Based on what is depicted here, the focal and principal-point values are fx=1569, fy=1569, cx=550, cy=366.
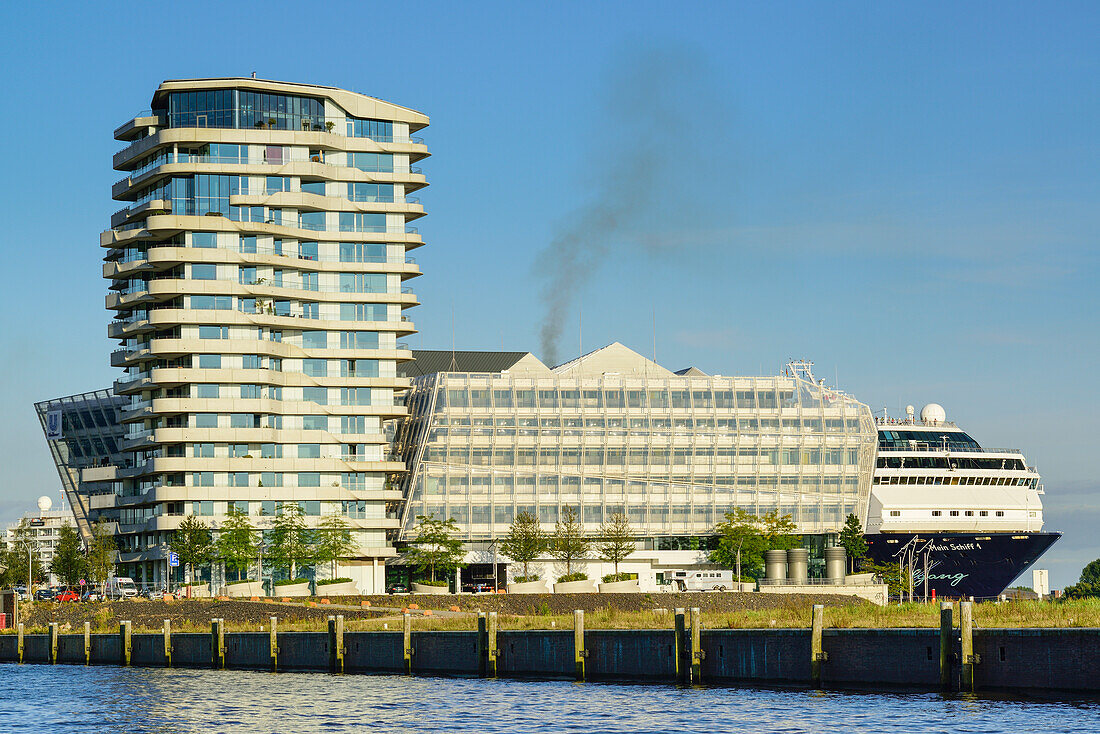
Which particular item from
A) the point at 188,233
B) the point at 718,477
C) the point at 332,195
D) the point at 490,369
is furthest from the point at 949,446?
the point at 188,233

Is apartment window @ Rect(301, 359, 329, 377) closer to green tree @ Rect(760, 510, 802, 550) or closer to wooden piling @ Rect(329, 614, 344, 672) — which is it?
green tree @ Rect(760, 510, 802, 550)

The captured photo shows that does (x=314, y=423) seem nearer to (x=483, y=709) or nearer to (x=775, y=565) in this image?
(x=775, y=565)

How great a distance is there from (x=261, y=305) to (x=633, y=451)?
1553 inches

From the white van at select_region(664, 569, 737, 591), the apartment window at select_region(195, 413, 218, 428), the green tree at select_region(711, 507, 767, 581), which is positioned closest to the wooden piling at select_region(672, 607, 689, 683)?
the white van at select_region(664, 569, 737, 591)

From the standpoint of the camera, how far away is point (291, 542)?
137m

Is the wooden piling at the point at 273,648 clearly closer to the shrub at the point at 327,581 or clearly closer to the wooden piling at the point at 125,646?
the wooden piling at the point at 125,646

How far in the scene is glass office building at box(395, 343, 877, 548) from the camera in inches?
5984

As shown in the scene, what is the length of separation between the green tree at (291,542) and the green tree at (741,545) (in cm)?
3958

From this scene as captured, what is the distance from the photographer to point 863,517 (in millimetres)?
159125

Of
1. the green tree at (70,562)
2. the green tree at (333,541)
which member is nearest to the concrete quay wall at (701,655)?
the green tree at (333,541)

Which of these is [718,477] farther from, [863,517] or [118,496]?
[118,496]

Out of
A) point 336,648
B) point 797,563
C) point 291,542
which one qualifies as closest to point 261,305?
point 291,542

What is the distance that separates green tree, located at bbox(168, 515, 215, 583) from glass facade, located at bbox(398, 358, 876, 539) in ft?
72.6

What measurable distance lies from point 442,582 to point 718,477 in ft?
105
